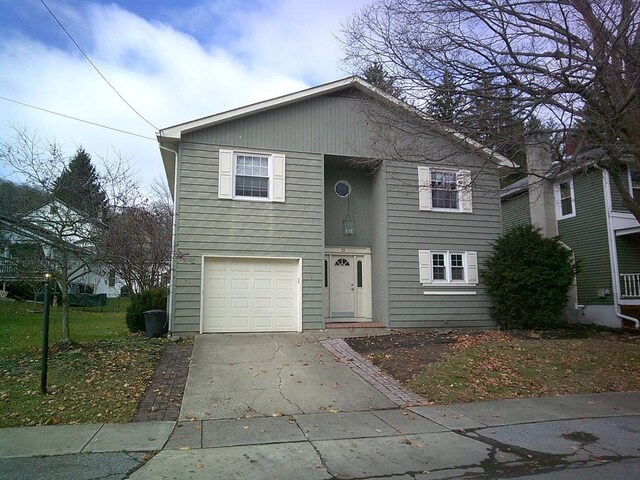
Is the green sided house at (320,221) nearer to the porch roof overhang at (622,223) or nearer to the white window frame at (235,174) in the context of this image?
the white window frame at (235,174)

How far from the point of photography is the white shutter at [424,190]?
1434cm

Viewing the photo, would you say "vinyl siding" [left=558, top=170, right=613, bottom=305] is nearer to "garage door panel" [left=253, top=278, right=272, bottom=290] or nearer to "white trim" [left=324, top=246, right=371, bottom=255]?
"white trim" [left=324, top=246, right=371, bottom=255]

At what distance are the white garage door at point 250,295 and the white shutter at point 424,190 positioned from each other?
4257 millimetres

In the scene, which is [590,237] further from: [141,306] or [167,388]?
[167,388]

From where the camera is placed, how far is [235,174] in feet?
42.7

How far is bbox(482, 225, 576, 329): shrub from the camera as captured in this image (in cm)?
1324

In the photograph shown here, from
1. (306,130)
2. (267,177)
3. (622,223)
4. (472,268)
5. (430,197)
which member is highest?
(306,130)

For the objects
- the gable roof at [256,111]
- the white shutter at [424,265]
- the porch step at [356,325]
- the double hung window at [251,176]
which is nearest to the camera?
the gable roof at [256,111]

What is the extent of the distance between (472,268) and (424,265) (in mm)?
1588

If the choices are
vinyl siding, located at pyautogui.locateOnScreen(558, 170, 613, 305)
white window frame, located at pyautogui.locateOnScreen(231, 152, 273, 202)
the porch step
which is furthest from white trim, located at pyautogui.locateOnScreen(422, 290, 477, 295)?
vinyl siding, located at pyautogui.locateOnScreen(558, 170, 613, 305)

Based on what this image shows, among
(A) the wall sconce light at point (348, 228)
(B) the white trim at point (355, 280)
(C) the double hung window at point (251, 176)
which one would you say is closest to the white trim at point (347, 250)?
(B) the white trim at point (355, 280)

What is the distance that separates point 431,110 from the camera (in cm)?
960

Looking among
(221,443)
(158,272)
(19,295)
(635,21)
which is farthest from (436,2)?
(19,295)

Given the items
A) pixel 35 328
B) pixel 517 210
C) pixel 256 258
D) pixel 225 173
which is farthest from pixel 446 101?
pixel 517 210
